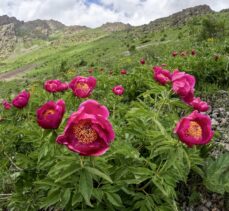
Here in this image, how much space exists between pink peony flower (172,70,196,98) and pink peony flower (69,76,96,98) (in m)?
0.83

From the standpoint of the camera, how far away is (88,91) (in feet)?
13.3

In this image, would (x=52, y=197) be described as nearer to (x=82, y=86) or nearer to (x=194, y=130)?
(x=194, y=130)

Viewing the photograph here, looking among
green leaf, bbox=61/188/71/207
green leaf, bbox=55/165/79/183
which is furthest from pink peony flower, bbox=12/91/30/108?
green leaf, bbox=55/165/79/183

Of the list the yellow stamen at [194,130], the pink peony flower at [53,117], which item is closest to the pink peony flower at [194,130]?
the yellow stamen at [194,130]

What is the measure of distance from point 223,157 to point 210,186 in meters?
0.29

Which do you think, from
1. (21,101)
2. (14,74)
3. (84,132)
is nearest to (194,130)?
(84,132)

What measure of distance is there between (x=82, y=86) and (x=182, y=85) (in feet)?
3.35

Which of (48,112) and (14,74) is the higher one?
(48,112)

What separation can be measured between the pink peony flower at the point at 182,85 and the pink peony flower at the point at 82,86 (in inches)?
32.7

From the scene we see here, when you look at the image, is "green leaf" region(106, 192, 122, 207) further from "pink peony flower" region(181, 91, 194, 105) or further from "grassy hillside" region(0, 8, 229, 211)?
"pink peony flower" region(181, 91, 194, 105)

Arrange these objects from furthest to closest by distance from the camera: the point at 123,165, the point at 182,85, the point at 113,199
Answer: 1. the point at 182,85
2. the point at 123,165
3. the point at 113,199

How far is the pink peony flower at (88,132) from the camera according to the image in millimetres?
2500

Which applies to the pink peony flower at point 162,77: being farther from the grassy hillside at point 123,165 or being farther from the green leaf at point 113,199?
the green leaf at point 113,199

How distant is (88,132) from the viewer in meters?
2.55
